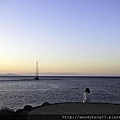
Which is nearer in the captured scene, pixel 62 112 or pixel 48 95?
pixel 62 112

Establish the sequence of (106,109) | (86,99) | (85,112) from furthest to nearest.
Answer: (86,99) → (106,109) → (85,112)

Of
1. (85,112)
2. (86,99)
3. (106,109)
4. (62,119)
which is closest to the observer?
(62,119)

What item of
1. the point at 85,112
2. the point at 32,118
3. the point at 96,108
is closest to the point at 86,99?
the point at 96,108

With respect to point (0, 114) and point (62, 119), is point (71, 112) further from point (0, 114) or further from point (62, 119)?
point (0, 114)

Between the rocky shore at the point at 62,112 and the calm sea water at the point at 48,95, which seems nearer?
the rocky shore at the point at 62,112

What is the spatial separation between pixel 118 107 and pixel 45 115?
11.2ft

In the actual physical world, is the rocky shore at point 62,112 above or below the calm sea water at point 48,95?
above

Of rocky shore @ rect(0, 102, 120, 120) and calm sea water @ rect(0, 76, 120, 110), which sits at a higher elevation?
rocky shore @ rect(0, 102, 120, 120)

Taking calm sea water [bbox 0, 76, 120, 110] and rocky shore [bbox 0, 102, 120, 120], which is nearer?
rocky shore [bbox 0, 102, 120, 120]

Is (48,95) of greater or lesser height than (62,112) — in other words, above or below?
below

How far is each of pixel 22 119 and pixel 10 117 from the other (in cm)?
53

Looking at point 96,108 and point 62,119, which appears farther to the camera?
point 96,108

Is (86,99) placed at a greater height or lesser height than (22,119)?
greater

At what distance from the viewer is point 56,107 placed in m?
10.2
